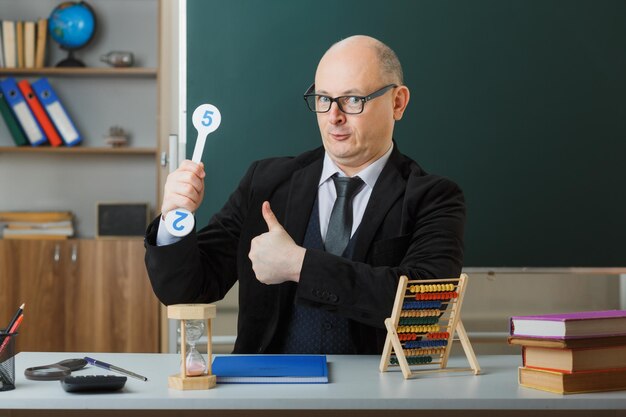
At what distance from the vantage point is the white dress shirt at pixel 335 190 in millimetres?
2174

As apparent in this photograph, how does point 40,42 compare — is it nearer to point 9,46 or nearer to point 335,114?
point 9,46

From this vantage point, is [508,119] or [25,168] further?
[25,168]

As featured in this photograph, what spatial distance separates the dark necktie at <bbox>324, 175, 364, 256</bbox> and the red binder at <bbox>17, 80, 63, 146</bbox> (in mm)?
2646

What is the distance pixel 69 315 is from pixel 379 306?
8.90ft

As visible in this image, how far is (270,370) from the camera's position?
1515 mm

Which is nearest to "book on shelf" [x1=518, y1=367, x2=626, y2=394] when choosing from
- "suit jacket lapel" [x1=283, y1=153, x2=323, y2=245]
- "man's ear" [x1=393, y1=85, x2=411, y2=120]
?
"suit jacket lapel" [x1=283, y1=153, x2=323, y2=245]

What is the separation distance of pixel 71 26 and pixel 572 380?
3758 mm

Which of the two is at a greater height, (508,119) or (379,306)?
(508,119)

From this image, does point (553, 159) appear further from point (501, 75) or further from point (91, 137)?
point (91, 137)

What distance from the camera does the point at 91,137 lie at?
4.61 meters

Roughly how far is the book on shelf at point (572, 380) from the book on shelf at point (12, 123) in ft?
11.6

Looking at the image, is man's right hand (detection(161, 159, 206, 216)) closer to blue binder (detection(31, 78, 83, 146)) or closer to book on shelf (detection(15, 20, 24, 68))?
blue binder (detection(31, 78, 83, 146))

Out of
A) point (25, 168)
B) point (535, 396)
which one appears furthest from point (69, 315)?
point (535, 396)

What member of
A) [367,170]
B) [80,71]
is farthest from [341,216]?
[80,71]
